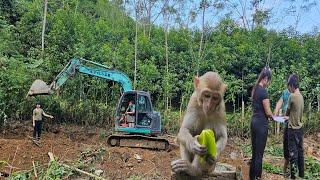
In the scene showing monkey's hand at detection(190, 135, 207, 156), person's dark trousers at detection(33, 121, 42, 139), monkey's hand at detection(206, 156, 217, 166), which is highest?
monkey's hand at detection(190, 135, 207, 156)

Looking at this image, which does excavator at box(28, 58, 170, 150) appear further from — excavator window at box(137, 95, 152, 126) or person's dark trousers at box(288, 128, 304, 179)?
person's dark trousers at box(288, 128, 304, 179)

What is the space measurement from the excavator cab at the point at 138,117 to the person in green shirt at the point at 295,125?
6.03m

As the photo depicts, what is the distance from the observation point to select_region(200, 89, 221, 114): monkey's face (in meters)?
4.58

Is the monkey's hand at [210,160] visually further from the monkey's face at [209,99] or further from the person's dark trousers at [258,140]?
the person's dark trousers at [258,140]

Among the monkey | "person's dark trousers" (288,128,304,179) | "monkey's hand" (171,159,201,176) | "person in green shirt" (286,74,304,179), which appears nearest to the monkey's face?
the monkey

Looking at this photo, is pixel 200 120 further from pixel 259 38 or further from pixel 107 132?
pixel 259 38

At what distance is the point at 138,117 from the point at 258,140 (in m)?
6.90

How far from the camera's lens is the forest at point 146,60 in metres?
Answer: 17.3

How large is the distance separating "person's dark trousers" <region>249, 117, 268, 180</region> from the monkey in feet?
8.79

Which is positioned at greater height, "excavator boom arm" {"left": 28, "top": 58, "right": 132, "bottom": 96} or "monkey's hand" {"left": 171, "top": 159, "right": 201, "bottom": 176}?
"excavator boom arm" {"left": 28, "top": 58, "right": 132, "bottom": 96}

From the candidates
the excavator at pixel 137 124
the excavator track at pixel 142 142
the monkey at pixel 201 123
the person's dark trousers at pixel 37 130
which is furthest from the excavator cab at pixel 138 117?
the monkey at pixel 201 123

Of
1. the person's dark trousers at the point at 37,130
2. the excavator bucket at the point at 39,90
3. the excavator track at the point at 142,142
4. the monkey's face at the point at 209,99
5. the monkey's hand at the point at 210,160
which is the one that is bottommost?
the excavator track at the point at 142,142

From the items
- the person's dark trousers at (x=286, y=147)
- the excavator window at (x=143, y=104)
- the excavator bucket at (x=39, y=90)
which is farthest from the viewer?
the excavator window at (x=143, y=104)

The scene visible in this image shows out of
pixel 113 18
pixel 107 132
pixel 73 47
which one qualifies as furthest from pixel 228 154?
pixel 113 18
